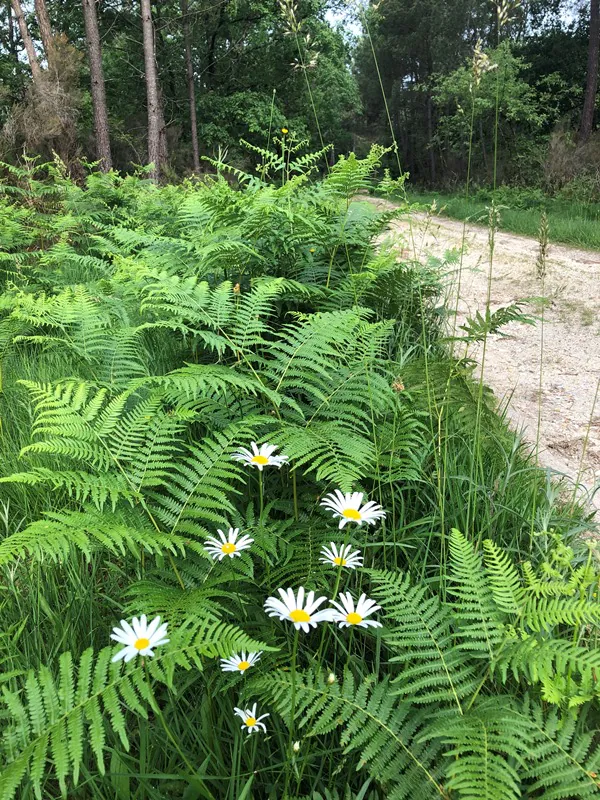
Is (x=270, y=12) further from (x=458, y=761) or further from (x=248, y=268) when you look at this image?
(x=458, y=761)

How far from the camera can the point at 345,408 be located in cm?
176

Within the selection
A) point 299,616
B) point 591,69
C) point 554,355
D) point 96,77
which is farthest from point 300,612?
point 591,69

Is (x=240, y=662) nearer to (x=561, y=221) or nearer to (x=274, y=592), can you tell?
(x=274, y=592)

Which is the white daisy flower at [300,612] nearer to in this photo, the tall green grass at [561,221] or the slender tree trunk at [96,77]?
the tall green grass at [561,221]

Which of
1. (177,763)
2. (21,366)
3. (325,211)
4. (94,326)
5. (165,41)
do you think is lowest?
(177,763)

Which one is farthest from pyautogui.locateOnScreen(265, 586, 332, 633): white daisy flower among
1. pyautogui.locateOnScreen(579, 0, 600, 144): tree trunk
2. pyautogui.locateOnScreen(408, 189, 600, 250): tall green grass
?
pyautogui.locateOnScreen(579, 0, 600, 144): tree trunk

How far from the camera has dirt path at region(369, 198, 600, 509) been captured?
266 cm

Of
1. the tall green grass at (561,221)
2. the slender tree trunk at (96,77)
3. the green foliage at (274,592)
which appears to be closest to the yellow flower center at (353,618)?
the green foliage at (274,592)

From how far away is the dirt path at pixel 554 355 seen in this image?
266cm

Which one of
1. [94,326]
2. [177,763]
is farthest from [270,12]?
[177,763]

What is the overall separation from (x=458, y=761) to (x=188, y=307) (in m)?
1.76

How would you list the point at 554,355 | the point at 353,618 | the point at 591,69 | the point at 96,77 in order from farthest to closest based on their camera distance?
the point at 591,69 < the point at 96,77 < the point at 554,355 < the point at 353,618

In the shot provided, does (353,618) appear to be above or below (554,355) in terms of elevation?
above

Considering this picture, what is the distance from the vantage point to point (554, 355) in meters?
4.00
